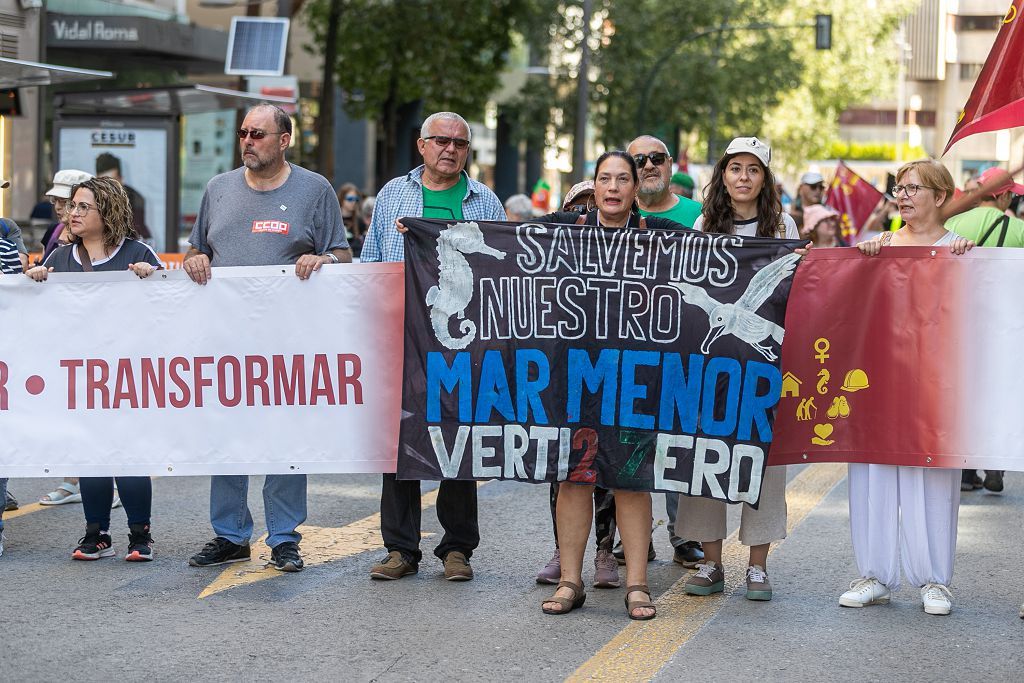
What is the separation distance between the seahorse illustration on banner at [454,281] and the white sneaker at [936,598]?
6.93 feet

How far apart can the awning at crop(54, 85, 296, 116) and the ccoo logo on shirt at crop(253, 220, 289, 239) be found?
993 centimetres

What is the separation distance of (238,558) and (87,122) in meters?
10.6

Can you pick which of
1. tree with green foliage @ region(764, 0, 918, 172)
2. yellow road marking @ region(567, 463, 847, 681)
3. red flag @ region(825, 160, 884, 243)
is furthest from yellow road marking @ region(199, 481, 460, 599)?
tree with green foliage @ region(764, 0, 918, 172)

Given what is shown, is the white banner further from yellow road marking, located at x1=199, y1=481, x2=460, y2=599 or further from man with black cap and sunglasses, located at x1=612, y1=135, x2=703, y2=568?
man with black cap and sunglasses, located at x1=612, y1=135, x2=703, y2=568

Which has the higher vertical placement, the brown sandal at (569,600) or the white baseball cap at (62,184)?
the white baseball cap at (62,184)

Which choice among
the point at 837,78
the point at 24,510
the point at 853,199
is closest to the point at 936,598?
the point at 24,510

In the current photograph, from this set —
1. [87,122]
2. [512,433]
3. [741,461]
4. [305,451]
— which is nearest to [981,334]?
[741,461]

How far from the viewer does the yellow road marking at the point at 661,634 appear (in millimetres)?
5230

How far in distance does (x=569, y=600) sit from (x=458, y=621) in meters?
0.45

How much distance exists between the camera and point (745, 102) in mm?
42781

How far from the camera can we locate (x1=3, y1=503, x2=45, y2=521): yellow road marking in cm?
801

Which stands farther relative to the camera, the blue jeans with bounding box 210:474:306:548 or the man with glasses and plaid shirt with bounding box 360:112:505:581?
the blue jeans with bounding box 210:474:306:548

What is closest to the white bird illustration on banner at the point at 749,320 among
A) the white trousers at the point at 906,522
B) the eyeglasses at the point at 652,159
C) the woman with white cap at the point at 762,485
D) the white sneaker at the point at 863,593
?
the woman with white cap at the point at 762,485

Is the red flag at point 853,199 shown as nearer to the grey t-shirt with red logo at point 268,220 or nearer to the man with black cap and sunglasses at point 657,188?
the man with black cap and sunglasses at point 657,188
